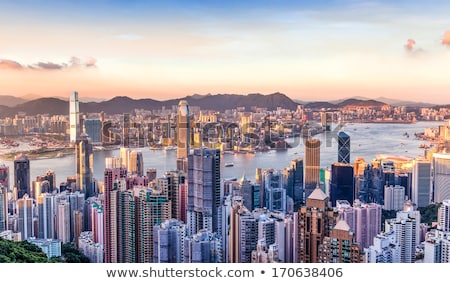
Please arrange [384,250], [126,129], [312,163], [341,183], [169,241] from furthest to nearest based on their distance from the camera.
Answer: [126,129] → [312,163] → [341,183] → [169,241] → [384,250]

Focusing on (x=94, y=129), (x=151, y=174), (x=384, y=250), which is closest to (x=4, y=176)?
(x=94, y=129)

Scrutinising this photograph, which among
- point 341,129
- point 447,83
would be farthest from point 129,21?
point 447,83

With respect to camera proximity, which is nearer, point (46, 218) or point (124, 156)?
point (46, 218)

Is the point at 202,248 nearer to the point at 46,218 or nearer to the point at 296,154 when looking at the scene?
the point at 296,154

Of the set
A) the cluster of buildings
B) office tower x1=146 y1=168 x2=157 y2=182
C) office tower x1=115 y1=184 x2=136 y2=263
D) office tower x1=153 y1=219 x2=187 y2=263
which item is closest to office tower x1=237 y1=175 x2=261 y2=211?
the cluster of buildings

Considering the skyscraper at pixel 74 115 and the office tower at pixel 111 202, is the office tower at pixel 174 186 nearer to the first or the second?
the office tower at pixel 111 202

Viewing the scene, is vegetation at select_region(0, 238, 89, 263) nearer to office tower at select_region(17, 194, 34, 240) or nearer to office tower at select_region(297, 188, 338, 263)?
office tower at select_region(17, 194, 34, 240)

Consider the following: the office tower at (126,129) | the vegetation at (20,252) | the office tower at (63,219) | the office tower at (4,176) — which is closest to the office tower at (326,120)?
the office tower at (126,129)
